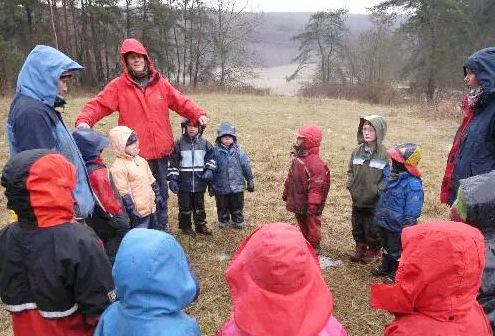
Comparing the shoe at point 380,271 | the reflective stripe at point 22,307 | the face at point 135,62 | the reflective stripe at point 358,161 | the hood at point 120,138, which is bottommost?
the shoe at point 380,271

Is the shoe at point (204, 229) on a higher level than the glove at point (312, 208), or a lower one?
lower

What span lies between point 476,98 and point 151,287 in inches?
116

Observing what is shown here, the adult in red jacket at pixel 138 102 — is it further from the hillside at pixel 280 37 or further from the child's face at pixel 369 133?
the hillside at pixel 280 37

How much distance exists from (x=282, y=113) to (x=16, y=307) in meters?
13.9

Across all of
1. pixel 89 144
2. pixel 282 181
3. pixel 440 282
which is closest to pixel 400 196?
pixel 440 282

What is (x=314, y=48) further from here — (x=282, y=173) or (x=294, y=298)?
(x=294, y=298)

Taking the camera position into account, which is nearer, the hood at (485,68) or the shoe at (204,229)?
the hood at (485,68)

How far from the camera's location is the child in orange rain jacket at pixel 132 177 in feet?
13.0

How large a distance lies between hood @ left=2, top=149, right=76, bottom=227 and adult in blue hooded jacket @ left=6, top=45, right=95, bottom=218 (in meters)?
0.95

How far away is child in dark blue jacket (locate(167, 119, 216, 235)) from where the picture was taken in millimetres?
4941

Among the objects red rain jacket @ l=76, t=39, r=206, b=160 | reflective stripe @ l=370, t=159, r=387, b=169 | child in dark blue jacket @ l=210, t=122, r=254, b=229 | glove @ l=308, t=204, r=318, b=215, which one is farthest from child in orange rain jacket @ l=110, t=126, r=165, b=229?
reflective stripe @ l=370, t=159, r=387, b=169

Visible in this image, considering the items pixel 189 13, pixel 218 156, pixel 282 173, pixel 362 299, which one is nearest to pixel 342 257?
pixel 362 299

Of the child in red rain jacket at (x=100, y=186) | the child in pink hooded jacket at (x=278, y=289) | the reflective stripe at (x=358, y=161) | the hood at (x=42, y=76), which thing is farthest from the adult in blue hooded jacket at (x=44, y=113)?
the reflective stripe at (x=358, y=161)

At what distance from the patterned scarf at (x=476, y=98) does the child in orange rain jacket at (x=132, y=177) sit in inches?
112
